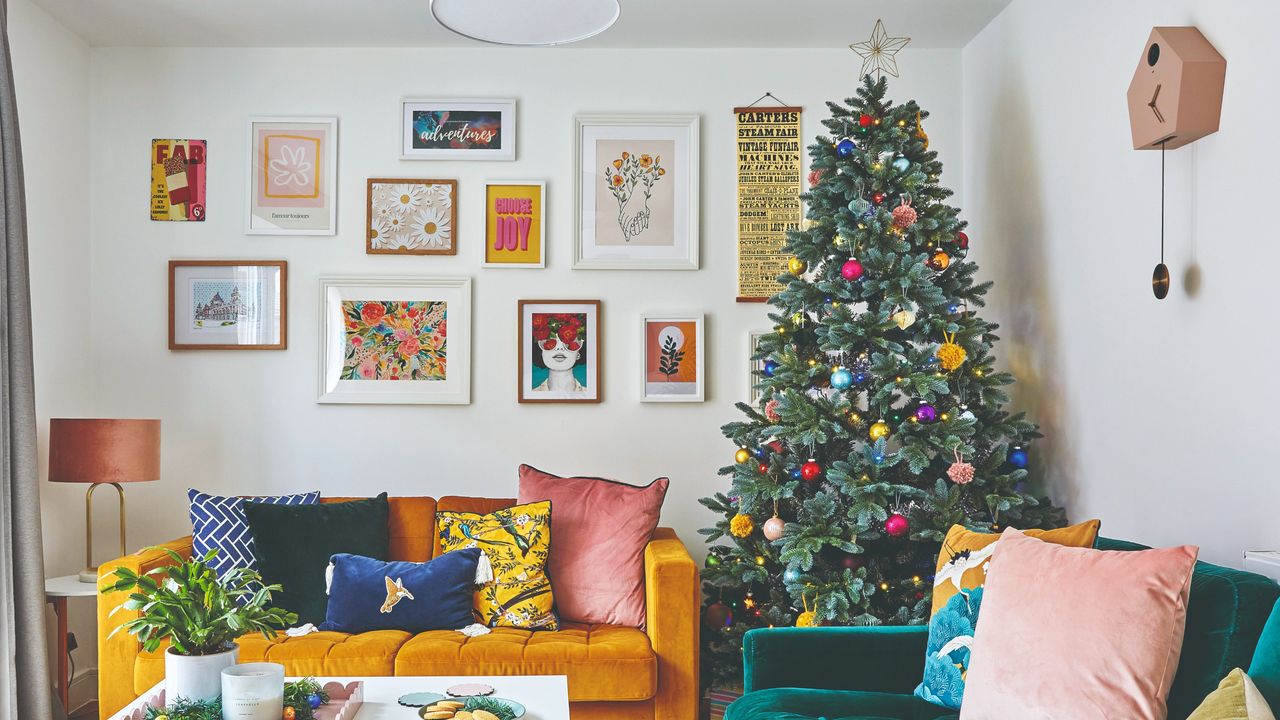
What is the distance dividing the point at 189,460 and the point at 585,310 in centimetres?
175

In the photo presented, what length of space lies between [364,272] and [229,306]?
576mm

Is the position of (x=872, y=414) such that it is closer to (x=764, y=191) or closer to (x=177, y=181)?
(x=764, y=191)

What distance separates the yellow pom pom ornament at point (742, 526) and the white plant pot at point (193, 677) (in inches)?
66.4

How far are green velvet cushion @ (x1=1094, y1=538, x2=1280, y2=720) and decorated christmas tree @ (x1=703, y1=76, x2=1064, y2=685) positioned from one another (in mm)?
962

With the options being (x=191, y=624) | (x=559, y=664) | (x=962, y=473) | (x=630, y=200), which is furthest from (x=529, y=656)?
(x=630, y=200)

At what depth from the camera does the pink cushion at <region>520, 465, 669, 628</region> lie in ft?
10.7

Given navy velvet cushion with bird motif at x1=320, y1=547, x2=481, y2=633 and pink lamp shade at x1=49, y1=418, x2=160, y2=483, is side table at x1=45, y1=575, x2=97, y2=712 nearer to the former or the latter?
pink lamp shade at x1=49, y1=418, x2=160, y2=483

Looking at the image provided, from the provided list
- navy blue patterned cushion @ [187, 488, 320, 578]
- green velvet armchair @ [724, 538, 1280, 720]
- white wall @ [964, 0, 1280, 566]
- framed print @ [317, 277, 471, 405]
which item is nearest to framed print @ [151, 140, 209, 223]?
framed print @ [317, 277, 471, 405]

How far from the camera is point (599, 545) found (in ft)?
10.9

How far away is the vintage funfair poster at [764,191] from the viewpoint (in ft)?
13.1

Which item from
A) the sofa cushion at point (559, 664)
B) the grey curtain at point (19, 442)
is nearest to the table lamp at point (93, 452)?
the grey curtain at point (19, 442)

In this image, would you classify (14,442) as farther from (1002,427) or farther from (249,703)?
(1002,427)

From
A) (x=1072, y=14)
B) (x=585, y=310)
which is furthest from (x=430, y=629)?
(x=1072, y=14)

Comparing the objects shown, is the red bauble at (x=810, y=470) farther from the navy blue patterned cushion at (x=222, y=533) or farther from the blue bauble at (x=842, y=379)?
the navy blue patterned cushion at (x=222, y=533)
